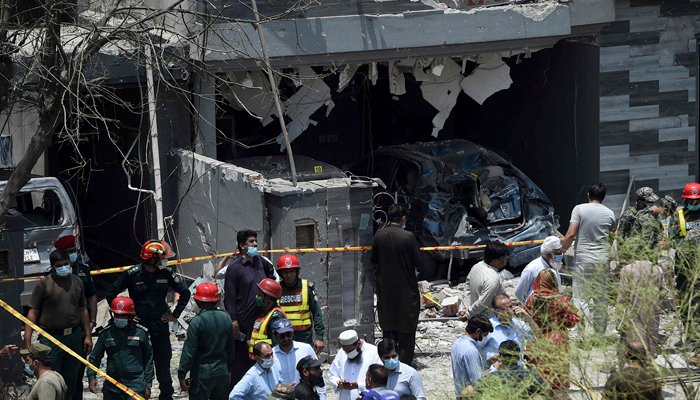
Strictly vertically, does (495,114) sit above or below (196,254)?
above

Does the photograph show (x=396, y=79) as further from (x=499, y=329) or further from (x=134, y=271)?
(x=499, y=329)

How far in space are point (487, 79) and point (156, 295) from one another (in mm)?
8350

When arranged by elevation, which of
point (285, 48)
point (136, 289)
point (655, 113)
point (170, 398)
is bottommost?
point (170, 398)

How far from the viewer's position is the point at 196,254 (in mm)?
15820

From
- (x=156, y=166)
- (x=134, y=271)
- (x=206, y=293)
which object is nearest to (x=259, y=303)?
(x=206, y=293)

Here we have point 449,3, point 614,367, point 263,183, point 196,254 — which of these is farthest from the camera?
point 449,3

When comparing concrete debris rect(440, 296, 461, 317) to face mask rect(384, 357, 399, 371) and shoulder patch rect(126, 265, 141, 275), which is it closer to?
shoulder patch rect(126, 265, 141, 275)

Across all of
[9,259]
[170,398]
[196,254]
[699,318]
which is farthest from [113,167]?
[699,318]

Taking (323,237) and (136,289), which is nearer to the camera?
(136,289)

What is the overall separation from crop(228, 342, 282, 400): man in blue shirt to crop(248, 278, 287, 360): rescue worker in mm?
703

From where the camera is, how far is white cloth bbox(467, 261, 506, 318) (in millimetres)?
10859

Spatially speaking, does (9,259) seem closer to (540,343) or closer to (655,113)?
(540,343)

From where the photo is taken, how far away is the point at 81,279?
11797 millimetres

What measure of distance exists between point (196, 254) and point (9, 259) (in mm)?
3846
